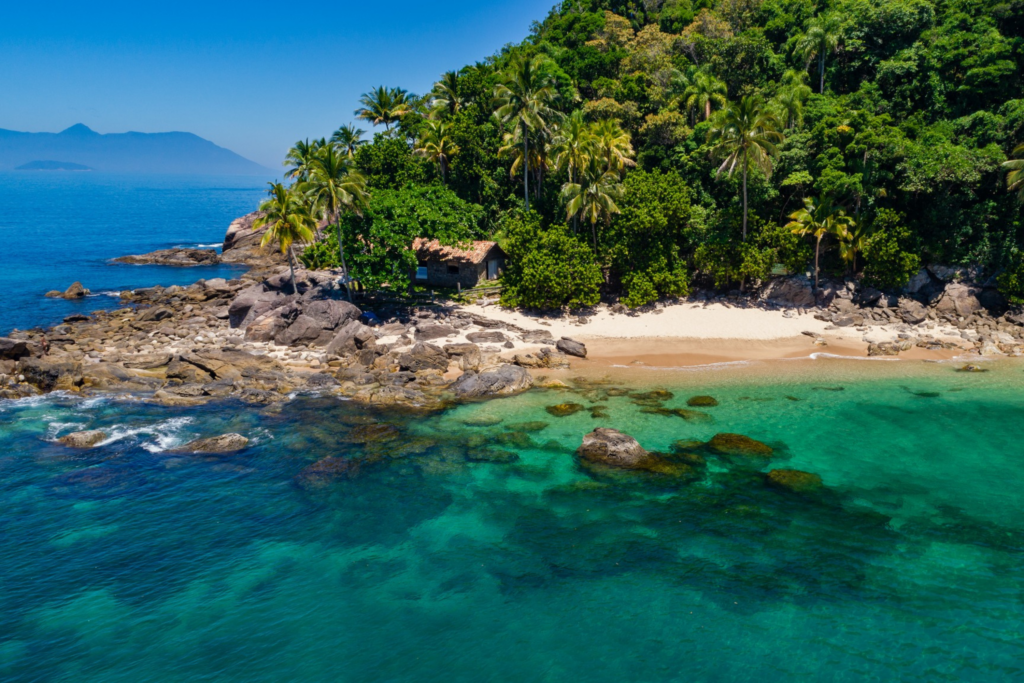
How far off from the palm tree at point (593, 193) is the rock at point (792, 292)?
1403 centimetres

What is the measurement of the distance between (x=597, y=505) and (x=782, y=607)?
7.83m

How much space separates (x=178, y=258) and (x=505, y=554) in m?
79.7

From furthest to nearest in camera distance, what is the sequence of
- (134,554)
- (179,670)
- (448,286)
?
(448,286) < (134,554) < (179,670)

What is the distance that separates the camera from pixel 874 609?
62.7 ft

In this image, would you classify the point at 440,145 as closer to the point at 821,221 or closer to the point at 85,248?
the point at 821,221

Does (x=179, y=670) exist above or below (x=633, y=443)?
below

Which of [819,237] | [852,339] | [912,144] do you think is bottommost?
[852,339]

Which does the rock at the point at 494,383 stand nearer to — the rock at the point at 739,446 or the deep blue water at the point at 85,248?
the rock at the point at 739,446

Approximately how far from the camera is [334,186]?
1794 inches

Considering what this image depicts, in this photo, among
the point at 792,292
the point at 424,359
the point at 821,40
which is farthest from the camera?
the point at 821,40

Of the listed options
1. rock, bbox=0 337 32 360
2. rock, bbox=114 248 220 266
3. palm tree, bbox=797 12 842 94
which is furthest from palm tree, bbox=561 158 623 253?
rock, bbox=114 248 220 266

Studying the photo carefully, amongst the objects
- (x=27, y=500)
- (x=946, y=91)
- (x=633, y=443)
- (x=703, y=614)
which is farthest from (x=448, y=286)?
(x=946, y=91)

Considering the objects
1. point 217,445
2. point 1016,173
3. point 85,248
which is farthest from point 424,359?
point 85,248

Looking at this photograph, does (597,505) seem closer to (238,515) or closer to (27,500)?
(238,515)
